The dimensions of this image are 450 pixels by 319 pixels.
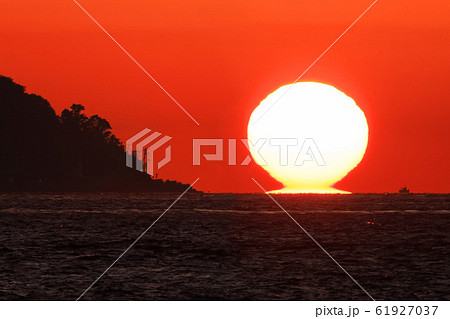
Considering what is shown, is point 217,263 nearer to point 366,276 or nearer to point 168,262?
point 168,262

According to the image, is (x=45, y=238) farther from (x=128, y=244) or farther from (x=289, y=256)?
(x=289, y=256)

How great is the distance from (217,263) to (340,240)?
25505 mm

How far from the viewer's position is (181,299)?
39875 millimetres

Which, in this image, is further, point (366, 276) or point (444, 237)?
point (444, 237)

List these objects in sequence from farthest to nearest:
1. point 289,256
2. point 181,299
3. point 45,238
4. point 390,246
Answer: point 45,238, point 390,246, point 289,256, point 181,299

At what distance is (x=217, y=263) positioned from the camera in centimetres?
5547
